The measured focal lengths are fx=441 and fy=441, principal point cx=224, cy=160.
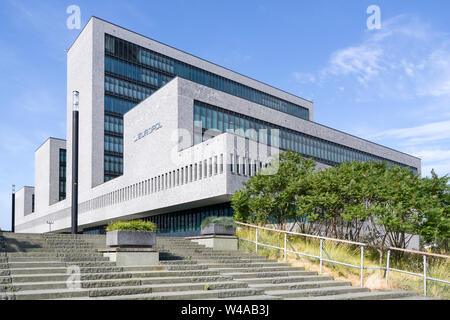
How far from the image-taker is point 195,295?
10.6 metres

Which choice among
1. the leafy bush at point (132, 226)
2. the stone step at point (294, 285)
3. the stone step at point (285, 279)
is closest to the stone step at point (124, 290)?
the stone step at point (294, 285)

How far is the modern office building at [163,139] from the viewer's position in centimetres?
3638

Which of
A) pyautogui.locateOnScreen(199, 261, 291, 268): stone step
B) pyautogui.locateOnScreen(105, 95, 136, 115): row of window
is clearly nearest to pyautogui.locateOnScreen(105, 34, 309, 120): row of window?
pyautogui.locateOnScreen(105, 95, 136, 115): row of window

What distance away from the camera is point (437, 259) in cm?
2088

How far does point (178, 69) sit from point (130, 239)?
58.8 m

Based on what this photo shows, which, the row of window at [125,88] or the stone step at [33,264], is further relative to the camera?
the row of window at [125,88]

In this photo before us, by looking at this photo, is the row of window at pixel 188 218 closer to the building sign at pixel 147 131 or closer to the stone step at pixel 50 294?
the building sign at pixel 147 131

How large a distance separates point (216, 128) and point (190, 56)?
3117 cm

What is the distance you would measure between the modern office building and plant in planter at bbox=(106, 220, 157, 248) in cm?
1063

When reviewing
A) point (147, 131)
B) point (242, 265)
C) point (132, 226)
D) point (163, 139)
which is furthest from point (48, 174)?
point (242, 265)

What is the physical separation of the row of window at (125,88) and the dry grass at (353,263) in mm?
48538

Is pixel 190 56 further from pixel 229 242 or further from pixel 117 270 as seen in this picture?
pixel 117 270

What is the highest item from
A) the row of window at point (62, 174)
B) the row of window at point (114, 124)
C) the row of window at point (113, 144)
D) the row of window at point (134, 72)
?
the row of window at point (134, 72)
